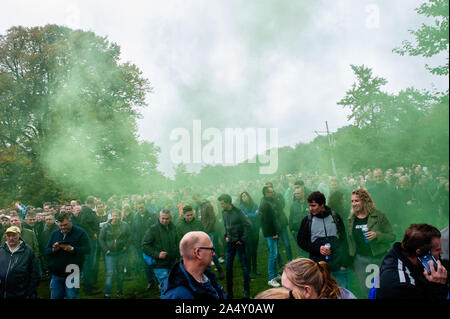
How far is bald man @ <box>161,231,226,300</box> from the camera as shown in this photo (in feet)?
5.85

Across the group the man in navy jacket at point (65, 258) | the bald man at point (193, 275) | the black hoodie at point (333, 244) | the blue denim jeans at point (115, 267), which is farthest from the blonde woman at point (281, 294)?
the blue denim jeans at point (115, 267)

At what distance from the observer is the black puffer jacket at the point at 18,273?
3068 millimetres

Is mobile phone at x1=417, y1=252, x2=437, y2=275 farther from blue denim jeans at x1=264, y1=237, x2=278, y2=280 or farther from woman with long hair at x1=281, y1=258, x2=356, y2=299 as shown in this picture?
blue denim jeans at x1=264, y1=237, x2=278, y2=280

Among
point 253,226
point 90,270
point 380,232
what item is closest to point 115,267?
point 90,270

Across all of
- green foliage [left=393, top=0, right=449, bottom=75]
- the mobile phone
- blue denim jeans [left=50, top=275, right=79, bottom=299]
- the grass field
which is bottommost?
the grass field

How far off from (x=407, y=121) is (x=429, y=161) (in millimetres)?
794

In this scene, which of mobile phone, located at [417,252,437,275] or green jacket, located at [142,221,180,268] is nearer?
mobile phone, located at [417,252,437,275]

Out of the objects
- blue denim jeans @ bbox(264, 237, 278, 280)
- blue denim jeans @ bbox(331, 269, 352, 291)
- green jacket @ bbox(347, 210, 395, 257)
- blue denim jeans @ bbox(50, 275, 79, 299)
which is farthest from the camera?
blue denim jeans @ bbox(264, 237, 278, 280)

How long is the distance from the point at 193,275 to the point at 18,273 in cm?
240

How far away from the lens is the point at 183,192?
8.21 metres

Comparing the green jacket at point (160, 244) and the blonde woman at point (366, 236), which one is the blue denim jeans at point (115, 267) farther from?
the blonde woman at point (366, 236)

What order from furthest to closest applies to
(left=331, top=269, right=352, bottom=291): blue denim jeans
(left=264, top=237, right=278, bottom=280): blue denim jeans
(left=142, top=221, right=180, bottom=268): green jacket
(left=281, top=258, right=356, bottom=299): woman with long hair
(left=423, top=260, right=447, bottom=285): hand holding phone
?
(left=264, top=237, right=278, bottom=280): blue denim jeans
(left=142, top=221, right=180, bottom=268): green jacket
(left=331, top=269, right=352, bottom=291): blue denim jeans
(left=423, top=260, right=447, bottom=285): hand holding phone
(left=281, top=258, right=356, bottom=299): woman with long hair

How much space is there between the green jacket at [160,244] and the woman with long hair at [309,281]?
2614 mm

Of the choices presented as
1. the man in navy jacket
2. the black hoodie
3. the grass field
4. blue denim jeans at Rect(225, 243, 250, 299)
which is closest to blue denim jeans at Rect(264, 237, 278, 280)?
the grass field
